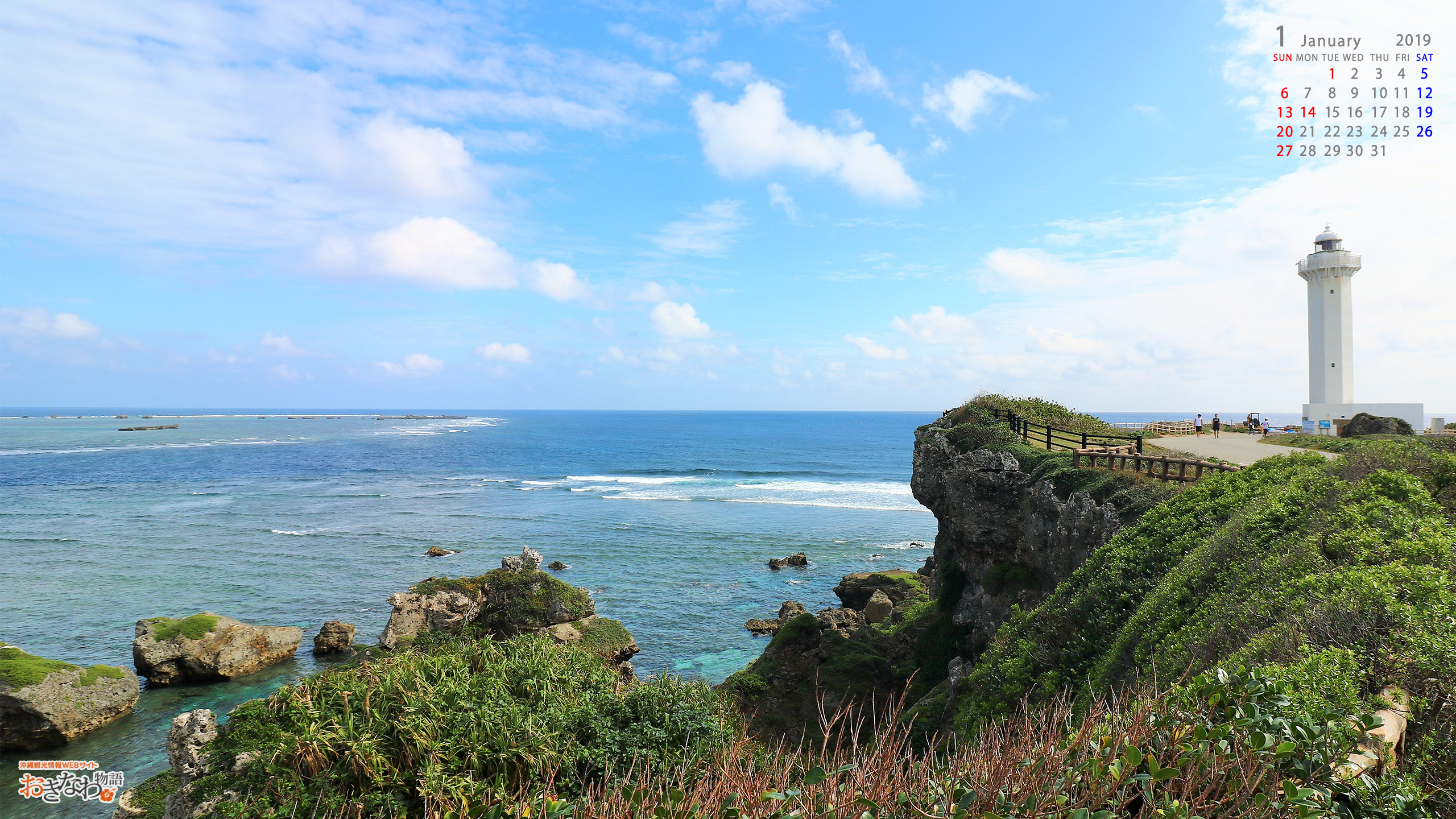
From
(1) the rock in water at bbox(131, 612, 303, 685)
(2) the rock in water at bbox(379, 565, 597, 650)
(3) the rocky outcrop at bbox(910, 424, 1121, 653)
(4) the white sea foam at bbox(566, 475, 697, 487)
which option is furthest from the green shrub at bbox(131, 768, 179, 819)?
(4) the white sea foam at bbox(566, 475, 697, 487)

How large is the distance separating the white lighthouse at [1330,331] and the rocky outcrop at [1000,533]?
26047mm

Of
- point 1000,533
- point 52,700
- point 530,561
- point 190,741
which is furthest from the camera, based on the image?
point 530,561

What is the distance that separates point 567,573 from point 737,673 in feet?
64.3

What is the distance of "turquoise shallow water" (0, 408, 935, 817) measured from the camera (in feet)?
88.8

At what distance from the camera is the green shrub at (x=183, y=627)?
2280 centimetres

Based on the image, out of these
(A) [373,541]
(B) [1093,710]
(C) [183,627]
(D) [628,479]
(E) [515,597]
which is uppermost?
(B) [1093,710]

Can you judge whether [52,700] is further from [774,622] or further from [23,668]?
[774,622]

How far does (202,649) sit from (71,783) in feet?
21.1

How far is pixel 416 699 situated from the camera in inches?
338

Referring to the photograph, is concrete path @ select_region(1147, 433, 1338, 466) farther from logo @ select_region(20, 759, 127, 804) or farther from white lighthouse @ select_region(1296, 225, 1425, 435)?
logo @ select_region(20, 759, 127, 804)

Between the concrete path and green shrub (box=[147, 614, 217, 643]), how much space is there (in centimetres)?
3347

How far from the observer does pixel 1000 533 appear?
2067 cm

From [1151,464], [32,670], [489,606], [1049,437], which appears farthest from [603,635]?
[1151,464]

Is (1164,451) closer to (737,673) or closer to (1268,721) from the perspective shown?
(737,673)
